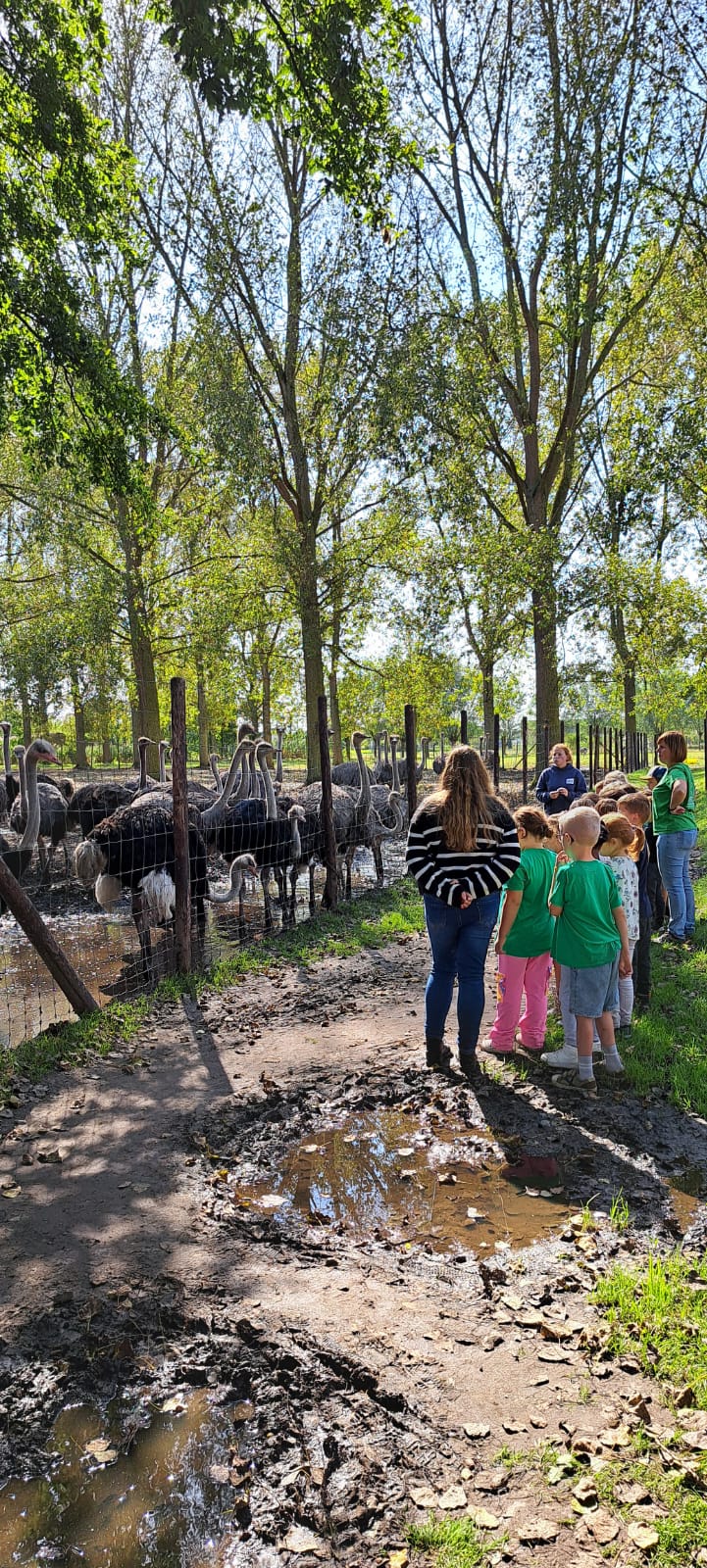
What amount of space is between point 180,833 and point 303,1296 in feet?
15.4

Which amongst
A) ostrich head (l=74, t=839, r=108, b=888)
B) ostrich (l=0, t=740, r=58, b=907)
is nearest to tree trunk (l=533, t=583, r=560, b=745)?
ostrich (l=0, t=740, r=58, b=907)

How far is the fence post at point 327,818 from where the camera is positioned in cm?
1053

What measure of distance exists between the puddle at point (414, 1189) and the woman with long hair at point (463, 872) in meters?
0.74

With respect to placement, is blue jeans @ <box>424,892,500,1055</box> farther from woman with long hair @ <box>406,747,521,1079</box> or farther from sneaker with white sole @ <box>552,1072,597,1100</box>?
sneaker with white sole @ <box>552,1072,597,1100</box>

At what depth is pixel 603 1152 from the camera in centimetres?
463

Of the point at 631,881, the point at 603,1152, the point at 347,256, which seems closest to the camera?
the point at 603,1152

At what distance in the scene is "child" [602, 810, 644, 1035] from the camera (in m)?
5.70

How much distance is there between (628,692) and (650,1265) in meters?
26.5

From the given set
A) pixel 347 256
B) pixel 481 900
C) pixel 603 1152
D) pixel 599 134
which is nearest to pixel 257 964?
pixel 481 900

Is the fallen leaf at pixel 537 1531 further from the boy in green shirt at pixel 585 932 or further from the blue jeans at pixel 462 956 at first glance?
the blue jeans at pixel 462 956

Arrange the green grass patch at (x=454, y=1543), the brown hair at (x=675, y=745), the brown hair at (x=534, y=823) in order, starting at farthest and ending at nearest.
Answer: the brown hair at (x=675, y=745) < the brown hair at (x=534, y=823) < the green grass patch at (x=454, y=1543)

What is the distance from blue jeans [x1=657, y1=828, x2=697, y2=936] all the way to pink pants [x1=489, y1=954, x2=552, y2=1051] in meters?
2.73

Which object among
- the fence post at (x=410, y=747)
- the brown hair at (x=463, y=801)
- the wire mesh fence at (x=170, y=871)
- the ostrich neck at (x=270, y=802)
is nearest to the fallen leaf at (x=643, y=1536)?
the brown hair at (x=463, y=801)

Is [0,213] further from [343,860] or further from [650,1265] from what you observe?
[650,1265]
